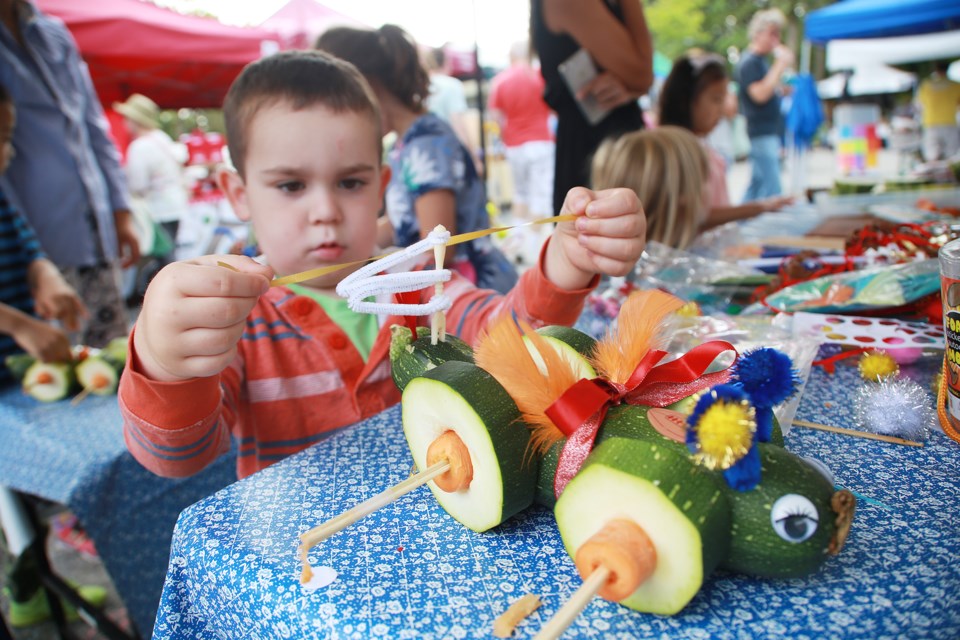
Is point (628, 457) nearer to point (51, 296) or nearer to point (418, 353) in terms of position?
point (418, 353)

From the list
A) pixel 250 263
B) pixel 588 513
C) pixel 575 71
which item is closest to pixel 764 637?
pixel 588 513

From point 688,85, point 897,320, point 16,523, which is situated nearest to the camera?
point 897,320

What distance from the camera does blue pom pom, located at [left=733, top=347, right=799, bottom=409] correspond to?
1.59 feet

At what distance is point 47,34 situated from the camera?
247 centimetres

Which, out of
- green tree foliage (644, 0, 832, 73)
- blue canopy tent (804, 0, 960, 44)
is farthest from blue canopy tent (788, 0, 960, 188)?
green tree foliage (644, 0, 832, 73)

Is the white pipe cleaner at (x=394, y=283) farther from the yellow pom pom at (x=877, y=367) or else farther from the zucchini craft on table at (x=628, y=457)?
the yellow pom pom at (x=877, y=367)

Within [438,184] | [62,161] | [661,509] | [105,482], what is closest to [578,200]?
[661,509]

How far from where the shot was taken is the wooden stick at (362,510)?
47 cm

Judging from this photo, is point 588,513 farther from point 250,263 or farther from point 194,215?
point 194,215

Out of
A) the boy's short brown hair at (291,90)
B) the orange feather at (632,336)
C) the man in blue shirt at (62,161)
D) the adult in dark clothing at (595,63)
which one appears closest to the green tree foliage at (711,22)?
the adult in dark clothing at (595,63)

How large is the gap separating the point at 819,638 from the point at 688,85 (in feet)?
10.1

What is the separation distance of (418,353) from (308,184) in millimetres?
488

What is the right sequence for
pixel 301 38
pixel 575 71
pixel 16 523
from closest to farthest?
pixel 16 523, pixel 575 71, pixel 301 38

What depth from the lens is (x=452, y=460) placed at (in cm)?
56
